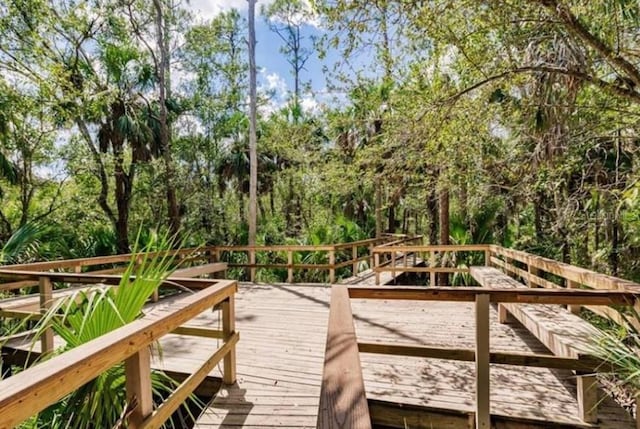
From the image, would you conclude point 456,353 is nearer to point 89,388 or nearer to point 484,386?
point 484,386

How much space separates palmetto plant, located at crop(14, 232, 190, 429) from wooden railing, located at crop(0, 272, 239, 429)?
0.11 m

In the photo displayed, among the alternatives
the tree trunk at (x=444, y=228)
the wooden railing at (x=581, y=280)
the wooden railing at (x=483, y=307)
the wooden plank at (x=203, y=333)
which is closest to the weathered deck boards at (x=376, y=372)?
the wooden plank at (x=203, y=333)

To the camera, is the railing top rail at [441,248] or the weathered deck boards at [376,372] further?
the railing top rail at [441,248]

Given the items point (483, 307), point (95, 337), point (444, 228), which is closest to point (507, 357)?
point (483, 307)

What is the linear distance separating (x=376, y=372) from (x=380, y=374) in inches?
1.8

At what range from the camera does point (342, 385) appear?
902 millimetres

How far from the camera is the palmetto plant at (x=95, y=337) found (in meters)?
1.35

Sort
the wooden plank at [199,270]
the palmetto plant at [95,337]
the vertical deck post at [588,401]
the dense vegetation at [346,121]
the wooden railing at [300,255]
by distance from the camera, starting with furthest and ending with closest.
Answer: the wooden railing at [300,255] < the wooden plank at [199,270] < the dense vegetation at [346,121] < the vertical deck post at [588,401] < the palmetto plant at [95,337]

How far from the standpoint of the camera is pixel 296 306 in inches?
207

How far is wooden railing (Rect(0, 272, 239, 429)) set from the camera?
88 cm

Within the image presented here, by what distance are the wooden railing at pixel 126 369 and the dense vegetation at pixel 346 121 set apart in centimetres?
301

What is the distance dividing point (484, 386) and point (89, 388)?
203cm

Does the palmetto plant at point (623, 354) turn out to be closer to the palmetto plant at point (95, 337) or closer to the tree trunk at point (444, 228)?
the palmetto plant at point (95, 337)

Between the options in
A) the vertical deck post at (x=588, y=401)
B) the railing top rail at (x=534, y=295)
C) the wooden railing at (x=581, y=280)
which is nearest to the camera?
the railing top rail at (x=534, y=295)
